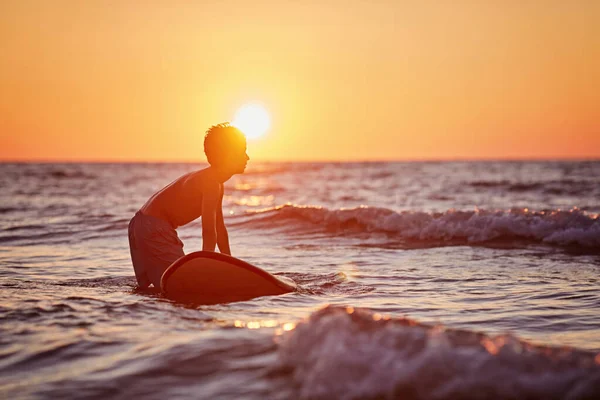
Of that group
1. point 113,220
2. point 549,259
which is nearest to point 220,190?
point 549,259

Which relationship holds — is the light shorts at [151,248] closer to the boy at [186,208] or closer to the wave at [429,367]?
the boy at [186,208]

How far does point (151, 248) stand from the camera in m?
6.15

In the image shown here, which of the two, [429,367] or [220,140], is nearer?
[429,367]

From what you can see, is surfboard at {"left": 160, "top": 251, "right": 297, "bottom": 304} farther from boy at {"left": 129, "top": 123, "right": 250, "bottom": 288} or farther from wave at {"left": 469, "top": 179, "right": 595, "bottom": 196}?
wave at {"left": 469, "top": 179, "right": 595, "bottom": 196}

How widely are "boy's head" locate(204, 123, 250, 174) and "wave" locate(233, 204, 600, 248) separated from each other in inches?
250

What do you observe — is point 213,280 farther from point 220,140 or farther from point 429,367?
point 429,367

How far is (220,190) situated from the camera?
6070mm

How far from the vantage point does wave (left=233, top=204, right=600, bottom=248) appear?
1135 centimetres

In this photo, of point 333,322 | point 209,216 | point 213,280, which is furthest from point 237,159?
point 333,322

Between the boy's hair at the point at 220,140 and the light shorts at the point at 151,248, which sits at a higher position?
the boy's hair at the point at 220,140

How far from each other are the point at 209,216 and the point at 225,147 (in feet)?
2.10

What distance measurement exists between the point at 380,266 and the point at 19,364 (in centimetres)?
533

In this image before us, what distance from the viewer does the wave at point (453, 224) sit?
11.4 meters

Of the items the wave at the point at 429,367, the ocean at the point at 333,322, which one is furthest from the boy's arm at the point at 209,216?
the wave at the point at 429,367
